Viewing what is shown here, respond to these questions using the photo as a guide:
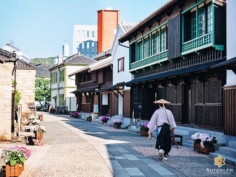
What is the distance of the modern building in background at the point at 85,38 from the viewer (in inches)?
5000

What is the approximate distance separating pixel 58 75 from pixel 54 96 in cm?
461

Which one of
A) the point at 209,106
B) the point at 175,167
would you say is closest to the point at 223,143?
the point at 209,106

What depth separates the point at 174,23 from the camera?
2077cm

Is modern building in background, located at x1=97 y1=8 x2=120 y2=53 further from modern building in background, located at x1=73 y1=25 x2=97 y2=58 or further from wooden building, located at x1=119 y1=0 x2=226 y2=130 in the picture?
modern building in background, located at x1=73 y1=25 x2=97 y2=58

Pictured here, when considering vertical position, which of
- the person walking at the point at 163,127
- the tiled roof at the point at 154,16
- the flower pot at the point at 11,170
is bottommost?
the flower pot at the point at 11,170

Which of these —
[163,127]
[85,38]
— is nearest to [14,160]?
[163,127]

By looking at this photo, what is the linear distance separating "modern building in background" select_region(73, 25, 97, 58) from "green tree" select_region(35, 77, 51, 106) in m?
55.4

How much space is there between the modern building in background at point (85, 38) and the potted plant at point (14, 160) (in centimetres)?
11576

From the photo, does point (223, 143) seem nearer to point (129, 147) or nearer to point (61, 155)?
point (129, 147)

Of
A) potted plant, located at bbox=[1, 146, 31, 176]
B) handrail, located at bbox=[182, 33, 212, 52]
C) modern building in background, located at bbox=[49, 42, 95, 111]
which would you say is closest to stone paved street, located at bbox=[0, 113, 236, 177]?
potted plant, located at bbox=[1, 146, 31, 176]

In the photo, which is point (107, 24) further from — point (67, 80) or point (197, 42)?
point (197, 42)

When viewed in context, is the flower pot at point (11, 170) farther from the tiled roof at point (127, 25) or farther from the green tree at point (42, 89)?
the green tree at point (42, 89)

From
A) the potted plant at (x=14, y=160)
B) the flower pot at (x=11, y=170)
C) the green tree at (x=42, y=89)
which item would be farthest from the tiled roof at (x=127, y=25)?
the green tree at (x=42, y=89)

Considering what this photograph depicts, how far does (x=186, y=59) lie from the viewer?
1983 centimetres
